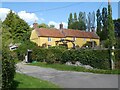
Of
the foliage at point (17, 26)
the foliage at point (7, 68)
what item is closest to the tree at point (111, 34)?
the foliage at point (7, 68)

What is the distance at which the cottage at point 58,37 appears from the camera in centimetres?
6519

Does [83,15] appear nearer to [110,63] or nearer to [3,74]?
[110,63]

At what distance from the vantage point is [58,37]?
67.4 meters

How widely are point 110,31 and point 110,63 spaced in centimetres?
350

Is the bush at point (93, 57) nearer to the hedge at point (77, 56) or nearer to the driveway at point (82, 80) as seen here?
the hedge at point (77, 56)

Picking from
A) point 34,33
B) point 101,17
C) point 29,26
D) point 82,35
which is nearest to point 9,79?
point 34,33

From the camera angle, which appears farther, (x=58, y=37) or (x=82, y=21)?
(x=82, y=21)

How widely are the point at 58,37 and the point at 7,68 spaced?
55642 mm

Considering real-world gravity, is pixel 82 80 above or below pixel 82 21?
below

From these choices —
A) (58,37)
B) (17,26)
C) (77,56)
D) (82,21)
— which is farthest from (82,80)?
(82,21)

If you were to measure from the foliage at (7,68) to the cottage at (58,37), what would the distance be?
47.6m

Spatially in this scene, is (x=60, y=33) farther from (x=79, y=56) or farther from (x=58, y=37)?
(x=79, y=56)

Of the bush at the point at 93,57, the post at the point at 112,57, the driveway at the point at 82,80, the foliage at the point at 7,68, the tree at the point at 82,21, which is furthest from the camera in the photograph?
the tree at the point at 82,21

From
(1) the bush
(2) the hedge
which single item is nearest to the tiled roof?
(2) the hedge
